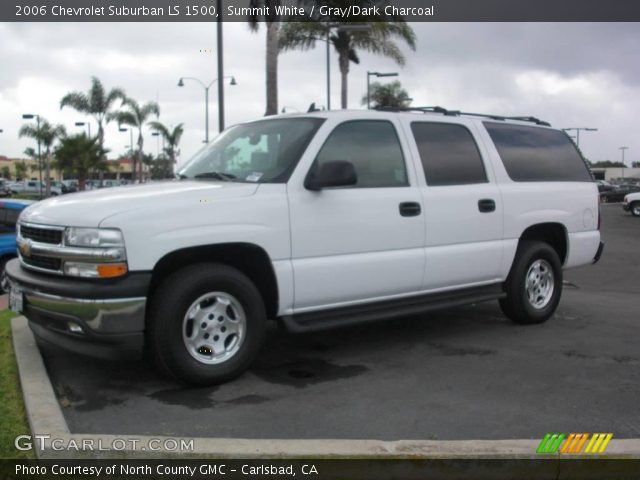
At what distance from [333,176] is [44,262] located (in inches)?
79.5

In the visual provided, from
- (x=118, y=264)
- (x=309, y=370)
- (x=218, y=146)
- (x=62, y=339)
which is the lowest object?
(x=309, y=370)

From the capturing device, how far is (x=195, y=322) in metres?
4.49

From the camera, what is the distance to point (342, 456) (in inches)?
131

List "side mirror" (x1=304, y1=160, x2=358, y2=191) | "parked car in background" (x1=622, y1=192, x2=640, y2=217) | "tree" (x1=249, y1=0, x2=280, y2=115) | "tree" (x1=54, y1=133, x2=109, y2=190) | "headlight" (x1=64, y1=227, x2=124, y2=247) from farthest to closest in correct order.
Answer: "tree" (x1=54, y1=133, x2=109, y2=190)
"parked car in background" (x1=622, y1=192, x2=640, y2=217)
"tree" (x1=249, y1=0, x2=280, y2=115)
"side mirror" (x1=304, y1=160, x2=358, y2=191)
"headlight" (x1=64, y1=227, x2=124, y2=247)

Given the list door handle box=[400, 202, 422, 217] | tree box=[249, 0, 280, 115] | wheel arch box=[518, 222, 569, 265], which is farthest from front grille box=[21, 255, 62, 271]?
tree box=[249, 0, 280, 115]

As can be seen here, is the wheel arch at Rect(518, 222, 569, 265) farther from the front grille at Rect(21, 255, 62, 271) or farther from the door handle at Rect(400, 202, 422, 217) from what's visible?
the front grille at Rect(21, 255, 62, 271)

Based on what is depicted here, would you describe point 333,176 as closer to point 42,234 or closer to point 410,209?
point 410,209

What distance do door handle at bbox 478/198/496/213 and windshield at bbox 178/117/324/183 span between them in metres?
1.70

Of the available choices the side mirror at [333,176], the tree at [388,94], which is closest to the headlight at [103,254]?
the side mirror at [333,176]

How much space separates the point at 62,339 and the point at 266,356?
1.70 metres

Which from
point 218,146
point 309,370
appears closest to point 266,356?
point 309,370

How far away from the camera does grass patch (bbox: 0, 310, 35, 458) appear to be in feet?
11.3

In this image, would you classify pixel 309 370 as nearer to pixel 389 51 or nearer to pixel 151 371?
pixel 151 371

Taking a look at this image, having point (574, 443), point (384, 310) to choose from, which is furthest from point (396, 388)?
point (574, 443)
